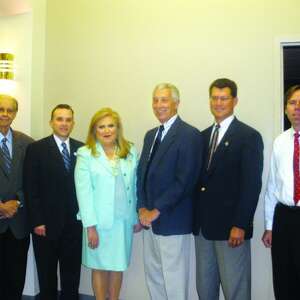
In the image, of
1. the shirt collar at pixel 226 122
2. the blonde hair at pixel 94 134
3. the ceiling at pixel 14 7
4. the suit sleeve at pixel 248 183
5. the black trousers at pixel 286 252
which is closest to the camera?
the black trousers at pixel 286 252

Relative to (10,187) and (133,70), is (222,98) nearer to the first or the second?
(133,70)

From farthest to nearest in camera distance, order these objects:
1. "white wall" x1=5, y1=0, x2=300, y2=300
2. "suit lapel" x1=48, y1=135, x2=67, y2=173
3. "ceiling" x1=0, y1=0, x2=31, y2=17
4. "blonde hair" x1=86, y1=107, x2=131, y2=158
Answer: "ceiling" x1=0, y1=0, x2=31, y2=17, "white wall" x1=5, y1=0, x2=300, y2=300, "suit lapel" x1=48, y1=135, x2=67, y2=173, "blonde hair" x1=86, y1=107, x2=131, y2=158

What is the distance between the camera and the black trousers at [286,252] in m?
2.30

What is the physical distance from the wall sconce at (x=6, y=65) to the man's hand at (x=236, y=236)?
222cm

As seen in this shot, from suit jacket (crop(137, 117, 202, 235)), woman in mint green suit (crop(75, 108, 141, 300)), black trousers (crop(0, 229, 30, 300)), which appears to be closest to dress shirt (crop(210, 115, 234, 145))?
suit jacket (crop(137, 117, 202, 235))

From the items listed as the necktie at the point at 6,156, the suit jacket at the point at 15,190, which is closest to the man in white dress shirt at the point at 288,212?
the suit jacket at the point at 15,190

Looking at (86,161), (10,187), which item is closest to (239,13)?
(86,161)

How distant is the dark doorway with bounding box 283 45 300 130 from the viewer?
3152 millimetres

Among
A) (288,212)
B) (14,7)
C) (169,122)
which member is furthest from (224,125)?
(14,7)

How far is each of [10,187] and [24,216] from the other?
0.79ft

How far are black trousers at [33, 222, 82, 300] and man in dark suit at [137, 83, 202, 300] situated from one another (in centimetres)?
61

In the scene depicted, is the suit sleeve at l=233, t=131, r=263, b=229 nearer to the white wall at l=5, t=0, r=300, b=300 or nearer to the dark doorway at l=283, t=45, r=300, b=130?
the white wall at l=5, t=0, r=300, b=300

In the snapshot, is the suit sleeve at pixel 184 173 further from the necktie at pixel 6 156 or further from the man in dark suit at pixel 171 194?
the necktie at pixel 6 156

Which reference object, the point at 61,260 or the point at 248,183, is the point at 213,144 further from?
the point at 61,260
